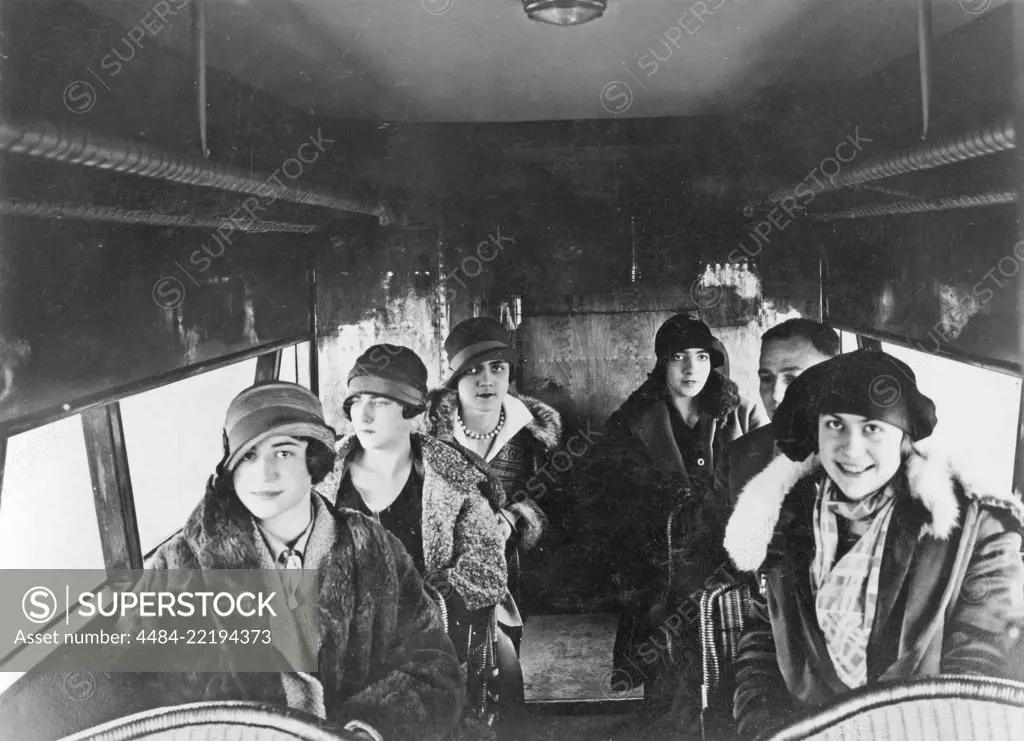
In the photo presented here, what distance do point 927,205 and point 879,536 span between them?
897 mm

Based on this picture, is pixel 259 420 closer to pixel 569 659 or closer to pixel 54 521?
pixel 54 521

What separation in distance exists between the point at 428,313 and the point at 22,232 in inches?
42.5

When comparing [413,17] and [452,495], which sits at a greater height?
[413,17]

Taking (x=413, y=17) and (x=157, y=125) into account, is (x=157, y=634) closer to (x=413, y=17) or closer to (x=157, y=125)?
(x=157, y=125)

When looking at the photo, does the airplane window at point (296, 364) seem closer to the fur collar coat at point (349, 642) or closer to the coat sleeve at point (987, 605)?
the fur collar coat at point (349, 642)

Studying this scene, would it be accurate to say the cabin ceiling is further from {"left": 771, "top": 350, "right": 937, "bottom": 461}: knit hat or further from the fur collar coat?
the fur collar coat

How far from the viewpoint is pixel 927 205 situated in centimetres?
260

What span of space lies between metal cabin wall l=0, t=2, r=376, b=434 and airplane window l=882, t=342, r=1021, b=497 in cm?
165

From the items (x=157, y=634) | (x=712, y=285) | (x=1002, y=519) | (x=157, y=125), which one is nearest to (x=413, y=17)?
(x=157, y=125)

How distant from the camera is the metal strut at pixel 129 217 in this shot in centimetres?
253

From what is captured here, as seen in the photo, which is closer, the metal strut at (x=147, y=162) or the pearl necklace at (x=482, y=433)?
the metal strut at (x=147, y=162)

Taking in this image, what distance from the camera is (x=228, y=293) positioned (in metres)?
2.63

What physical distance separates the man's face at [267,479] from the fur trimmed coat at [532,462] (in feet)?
1.33

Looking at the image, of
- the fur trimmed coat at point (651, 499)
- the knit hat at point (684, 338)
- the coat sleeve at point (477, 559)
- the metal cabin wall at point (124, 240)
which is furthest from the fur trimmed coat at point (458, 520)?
the knit hat at point (684, 338)
